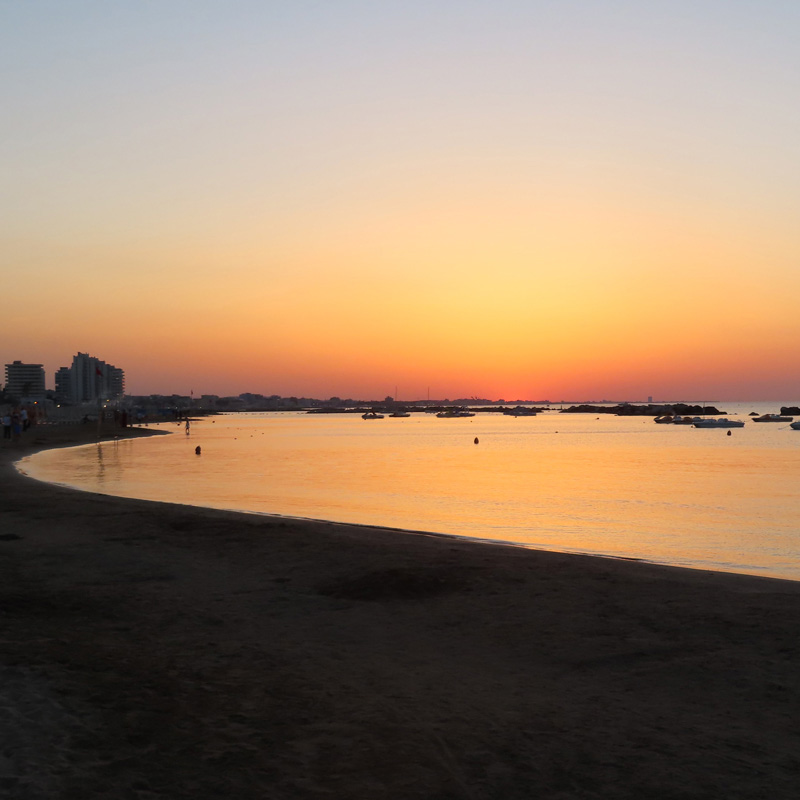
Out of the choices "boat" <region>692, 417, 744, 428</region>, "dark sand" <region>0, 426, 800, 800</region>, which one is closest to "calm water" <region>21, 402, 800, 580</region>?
"dark sand" <region>0, 426, 800, 800</region>

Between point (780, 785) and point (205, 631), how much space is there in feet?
21.0

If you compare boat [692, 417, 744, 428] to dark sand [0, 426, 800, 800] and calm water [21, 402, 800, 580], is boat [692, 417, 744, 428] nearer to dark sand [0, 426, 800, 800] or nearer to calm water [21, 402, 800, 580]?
calm water [21, 402, 800, 580]

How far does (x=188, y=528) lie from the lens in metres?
18.1

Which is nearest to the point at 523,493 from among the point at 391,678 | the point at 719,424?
the point at 391,678

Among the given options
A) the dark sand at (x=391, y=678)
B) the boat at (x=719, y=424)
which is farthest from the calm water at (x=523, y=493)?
the boat at (x=719, y=424)

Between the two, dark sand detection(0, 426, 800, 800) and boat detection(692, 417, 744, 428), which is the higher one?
dark sand detection(0, 426, 800, 800)

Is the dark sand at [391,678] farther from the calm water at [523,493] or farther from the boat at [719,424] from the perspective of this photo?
the boat at [719,424]

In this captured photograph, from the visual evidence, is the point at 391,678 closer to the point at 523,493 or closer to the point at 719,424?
the point at 523,493

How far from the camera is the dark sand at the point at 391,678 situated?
5.61 meters

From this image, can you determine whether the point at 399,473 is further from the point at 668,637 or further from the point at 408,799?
the point at 408,799

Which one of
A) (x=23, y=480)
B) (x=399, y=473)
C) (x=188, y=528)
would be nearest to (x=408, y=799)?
(x=188, y=528)

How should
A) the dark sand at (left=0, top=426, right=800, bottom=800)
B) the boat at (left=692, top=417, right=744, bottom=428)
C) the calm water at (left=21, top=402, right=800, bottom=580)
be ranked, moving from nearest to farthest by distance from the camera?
the dark sand at (left=0, top=426, right=800, bottom=800)
the calm water at (left=21, top=402, right=800, bottom=580)
the boat at (left=692, top=417, right=744, bottom=428)

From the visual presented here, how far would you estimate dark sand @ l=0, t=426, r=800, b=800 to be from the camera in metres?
5.61

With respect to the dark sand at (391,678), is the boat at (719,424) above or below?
below
